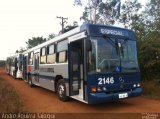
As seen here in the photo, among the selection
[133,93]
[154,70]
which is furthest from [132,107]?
[154,70]

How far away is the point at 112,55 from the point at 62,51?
2.82 m

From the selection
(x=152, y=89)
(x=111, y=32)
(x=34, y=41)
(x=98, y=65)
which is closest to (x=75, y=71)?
(x=98, y=65)

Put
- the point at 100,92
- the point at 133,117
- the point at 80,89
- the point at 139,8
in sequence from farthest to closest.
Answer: the point at 139,8
the point at 80,89
the point at 100,92
the point at 133,117

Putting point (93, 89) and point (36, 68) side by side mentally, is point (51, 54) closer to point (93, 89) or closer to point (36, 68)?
point (36, 68)

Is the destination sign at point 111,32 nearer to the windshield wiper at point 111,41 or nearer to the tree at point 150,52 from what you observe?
the windshield wiper at point 111,41

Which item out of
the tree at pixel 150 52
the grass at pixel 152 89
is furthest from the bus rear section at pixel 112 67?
the tree at pixel 150 52

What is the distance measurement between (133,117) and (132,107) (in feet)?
4.82

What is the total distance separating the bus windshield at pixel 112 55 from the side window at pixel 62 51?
7.23 ft

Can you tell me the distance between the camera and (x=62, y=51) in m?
9.93

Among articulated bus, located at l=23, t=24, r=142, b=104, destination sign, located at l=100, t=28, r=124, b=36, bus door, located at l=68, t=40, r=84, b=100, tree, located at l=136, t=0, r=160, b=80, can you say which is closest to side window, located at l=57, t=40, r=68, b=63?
articulated bus, located at l=23, t=24, r=142, b=104

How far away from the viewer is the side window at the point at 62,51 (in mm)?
9570

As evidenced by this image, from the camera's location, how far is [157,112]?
25.3 ft

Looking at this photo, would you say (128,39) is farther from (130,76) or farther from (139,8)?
(139,8)

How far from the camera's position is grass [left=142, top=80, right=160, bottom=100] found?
10.9 m
